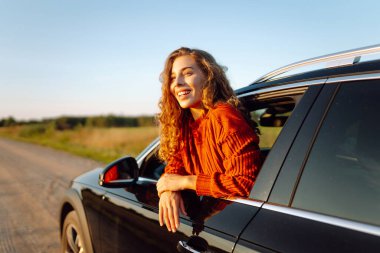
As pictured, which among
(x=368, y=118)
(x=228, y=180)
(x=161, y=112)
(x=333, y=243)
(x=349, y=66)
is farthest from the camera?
(x=161, y=112)

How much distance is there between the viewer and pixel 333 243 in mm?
1214

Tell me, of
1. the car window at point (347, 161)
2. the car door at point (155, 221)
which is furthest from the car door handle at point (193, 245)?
the car window at point (347, 161)

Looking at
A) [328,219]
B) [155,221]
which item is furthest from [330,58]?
[155,221]

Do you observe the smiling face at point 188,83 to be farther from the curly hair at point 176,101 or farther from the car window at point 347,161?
the car window at point 347,161

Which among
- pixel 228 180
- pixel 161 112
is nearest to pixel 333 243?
pixel 228 180

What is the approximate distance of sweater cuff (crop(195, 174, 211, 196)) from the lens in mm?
1841

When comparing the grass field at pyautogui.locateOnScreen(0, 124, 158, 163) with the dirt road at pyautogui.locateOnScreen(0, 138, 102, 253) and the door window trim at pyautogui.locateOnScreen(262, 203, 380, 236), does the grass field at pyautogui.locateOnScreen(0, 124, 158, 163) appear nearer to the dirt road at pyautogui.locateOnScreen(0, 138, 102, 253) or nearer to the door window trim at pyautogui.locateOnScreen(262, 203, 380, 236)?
the dirt road at pyautogui.locateOnScreen(0, 138, 102, 253)

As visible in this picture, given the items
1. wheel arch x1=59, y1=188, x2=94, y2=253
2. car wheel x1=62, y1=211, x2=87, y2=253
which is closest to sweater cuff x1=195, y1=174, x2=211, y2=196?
wheel arch x1=59, y1=188, x2=94, y2=253

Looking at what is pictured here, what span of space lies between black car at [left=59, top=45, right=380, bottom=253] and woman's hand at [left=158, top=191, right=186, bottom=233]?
0.03m

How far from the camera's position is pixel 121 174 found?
8.81 ft

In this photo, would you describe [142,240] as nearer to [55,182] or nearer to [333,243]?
[333,243]

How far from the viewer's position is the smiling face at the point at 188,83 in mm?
2367

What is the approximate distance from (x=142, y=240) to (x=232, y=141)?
80 cm

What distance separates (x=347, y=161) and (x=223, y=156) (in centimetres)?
68
